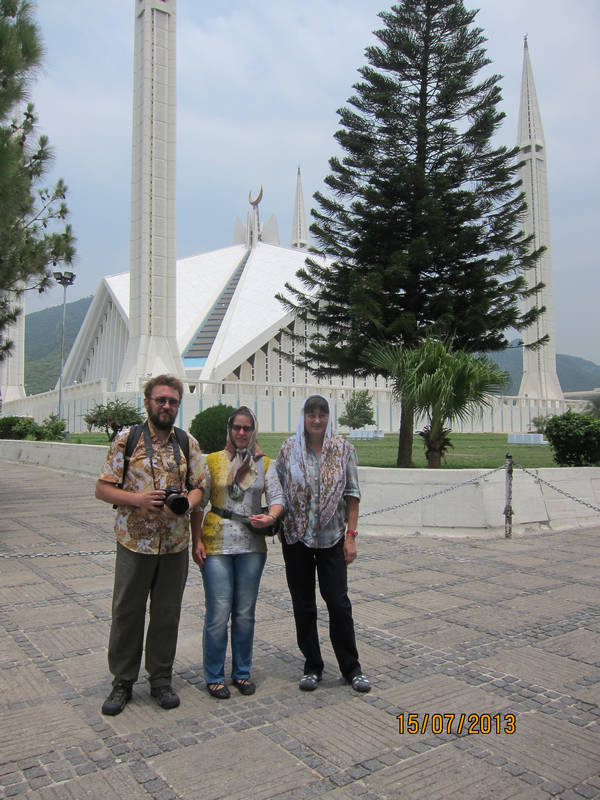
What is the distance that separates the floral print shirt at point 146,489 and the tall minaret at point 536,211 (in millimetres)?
40931

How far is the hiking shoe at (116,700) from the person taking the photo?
2.55m

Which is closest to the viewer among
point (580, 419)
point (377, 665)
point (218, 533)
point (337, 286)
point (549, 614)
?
point (218, 533)

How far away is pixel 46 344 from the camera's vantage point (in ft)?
504

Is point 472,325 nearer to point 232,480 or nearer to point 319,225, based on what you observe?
point 319,225

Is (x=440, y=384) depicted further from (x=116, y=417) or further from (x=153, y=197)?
(x=153, y=197)

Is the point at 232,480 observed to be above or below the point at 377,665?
above

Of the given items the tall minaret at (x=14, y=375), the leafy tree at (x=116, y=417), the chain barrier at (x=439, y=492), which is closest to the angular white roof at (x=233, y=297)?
the tall minaret at (x=14, y=375)

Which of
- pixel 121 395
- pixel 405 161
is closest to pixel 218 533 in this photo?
pixel 405 161

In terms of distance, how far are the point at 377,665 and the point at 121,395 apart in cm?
2269

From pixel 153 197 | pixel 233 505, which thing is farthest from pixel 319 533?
pixel 153 197

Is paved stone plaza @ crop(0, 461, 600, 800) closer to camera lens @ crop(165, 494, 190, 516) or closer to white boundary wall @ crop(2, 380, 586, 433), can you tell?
camera lens @ crop(165, 494, 190, 516)

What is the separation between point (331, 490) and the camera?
288cm

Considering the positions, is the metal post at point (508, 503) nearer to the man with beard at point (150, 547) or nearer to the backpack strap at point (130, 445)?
the man with beard at point (150, 547)

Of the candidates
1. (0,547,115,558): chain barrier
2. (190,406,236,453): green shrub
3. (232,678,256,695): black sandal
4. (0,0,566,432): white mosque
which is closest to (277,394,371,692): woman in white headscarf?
(232,678,256,695): black sandal
